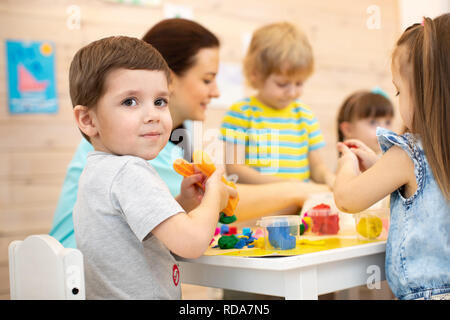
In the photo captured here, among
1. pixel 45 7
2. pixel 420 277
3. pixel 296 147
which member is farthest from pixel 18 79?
pixel 420 277

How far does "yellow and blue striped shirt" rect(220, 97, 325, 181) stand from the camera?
1867 millimetres

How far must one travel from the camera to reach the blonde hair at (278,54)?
1853 mm

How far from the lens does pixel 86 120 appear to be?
0.94 meters

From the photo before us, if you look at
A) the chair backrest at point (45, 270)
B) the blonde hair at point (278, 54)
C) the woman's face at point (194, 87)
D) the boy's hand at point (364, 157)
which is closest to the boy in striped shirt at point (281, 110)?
the blonde hair at point (278, 54)

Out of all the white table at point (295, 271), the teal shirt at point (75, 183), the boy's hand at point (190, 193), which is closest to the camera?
the white table at point (295, 271)

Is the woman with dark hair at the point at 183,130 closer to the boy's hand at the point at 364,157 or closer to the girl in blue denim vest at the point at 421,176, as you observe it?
the boy's hand at the point at 364,157

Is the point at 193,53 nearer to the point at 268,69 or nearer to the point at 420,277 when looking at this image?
the point at 268,69

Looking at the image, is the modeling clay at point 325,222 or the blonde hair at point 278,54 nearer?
the modeling clay at point 325,222

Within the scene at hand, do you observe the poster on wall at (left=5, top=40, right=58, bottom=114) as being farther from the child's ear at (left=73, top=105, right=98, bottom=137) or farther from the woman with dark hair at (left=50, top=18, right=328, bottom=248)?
the child's ear at (left=73, top=105, right=98, bottom=137)

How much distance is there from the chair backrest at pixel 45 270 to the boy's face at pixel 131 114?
206mm

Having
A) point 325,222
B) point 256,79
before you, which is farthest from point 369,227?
point 256,79

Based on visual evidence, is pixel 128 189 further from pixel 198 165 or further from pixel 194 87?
pixel 194 87

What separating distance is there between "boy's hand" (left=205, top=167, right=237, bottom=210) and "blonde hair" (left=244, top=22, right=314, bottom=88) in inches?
36.1

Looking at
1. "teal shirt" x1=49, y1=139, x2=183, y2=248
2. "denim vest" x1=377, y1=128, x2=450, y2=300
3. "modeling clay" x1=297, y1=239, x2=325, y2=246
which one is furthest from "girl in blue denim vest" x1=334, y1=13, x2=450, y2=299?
"teal shirt" x1=49, y1=139, x2=183, y2=248
